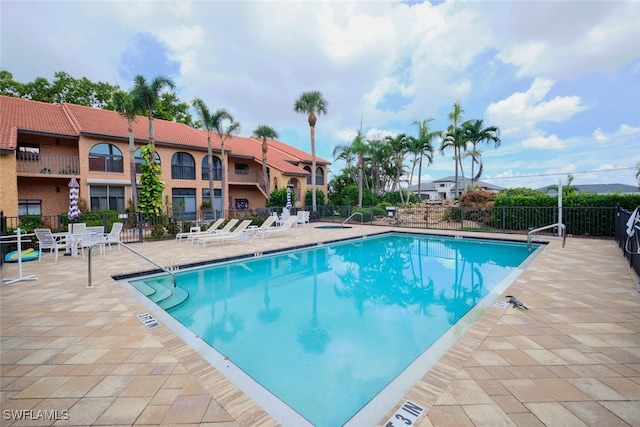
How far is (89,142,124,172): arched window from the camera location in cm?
1739

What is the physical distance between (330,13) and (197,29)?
6.15 m

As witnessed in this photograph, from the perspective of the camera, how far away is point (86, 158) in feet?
55.6

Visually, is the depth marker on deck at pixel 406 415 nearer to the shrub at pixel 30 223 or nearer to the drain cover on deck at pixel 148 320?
the drain cover on deck at pixel 148 320

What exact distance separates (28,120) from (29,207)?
4.75 meters

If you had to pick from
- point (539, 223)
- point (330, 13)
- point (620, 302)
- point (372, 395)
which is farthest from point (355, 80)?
point (372, 395)

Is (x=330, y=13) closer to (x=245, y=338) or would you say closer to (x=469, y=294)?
(x=469, y=294)

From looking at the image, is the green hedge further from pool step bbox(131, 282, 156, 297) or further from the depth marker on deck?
pool step bbox(131, 282, 156, 297)

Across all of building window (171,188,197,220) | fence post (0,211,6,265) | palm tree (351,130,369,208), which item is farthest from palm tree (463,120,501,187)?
fence post (0,211,6,265)

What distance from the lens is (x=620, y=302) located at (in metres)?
4.49

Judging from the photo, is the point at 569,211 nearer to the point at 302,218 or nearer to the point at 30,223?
the point at 302,218

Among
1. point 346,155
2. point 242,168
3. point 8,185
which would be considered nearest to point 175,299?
point 8,185

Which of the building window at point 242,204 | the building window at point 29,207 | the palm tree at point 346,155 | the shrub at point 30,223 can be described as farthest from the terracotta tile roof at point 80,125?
the palm tree at point 346,155

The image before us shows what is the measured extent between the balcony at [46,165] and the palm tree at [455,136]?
27.8 meters

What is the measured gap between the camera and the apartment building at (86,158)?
15.3 metres
